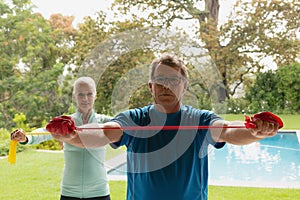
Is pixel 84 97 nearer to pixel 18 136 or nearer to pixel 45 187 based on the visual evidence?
pixel 18 136

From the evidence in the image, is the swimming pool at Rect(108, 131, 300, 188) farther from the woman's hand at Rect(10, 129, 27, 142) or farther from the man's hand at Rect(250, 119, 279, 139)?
the man's hand at Rect(250, 119, 279, 139)

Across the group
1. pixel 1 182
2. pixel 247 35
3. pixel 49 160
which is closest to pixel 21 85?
pixel 49 160

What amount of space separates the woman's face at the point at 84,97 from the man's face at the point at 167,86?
681 millimetres

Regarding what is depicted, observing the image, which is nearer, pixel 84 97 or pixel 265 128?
pixel 265 128

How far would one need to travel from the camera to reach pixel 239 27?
9.09 m

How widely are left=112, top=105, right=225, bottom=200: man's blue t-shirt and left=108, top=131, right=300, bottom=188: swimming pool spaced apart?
2481mm

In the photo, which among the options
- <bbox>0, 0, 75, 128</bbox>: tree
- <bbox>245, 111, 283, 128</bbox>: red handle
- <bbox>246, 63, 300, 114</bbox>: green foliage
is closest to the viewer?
<bbox>245, 111, 283, 128</bbox>: red handle

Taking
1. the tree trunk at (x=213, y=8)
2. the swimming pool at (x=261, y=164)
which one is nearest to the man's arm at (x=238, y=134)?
the swimming pool at (x=261, y=164)

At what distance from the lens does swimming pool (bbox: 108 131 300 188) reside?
382cm

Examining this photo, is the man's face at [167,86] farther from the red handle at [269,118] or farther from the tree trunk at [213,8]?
the tree trunk at [213,8]

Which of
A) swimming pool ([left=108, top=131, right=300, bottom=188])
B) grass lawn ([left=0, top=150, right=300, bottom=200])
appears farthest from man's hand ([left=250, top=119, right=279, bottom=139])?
swimming pool ([left=108, top=131, right=300, bottom=188])

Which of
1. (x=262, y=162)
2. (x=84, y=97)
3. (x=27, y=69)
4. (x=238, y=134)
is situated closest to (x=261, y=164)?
(x=262, y=162)

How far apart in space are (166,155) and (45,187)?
2.66 m

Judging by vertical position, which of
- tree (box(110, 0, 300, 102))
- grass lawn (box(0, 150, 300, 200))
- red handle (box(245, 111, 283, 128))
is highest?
tree (box(110, 0, 300, 102))
